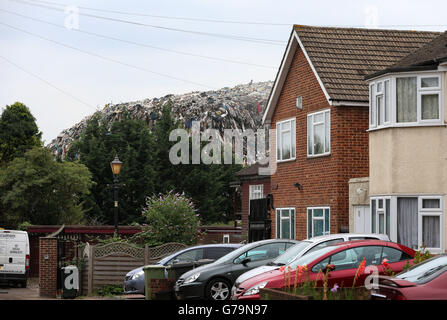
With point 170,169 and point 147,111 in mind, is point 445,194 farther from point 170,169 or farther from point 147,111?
point 147,111

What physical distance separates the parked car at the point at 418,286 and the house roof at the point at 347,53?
15095 millimetres

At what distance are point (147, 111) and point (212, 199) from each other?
120 feet

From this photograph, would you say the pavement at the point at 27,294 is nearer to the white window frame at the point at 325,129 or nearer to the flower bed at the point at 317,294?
the white window frame at the point at 325,129

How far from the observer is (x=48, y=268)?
2817 cm

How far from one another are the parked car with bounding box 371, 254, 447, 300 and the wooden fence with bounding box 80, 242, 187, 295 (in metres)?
16.3

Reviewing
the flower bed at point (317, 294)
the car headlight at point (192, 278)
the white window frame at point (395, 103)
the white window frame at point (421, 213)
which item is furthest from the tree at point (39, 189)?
the flower bed at point (317, 294)

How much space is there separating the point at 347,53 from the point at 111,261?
36.5 feet

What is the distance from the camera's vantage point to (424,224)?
76.9 feet

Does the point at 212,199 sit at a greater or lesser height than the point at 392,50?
lesser

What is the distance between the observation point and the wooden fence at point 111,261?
28.4 meters

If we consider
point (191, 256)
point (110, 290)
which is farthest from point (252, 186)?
point (191, 256)

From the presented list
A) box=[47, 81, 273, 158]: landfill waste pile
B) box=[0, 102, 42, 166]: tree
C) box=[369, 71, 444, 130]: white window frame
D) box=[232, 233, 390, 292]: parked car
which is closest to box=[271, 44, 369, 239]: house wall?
box=[369, 71, 444, 130]: white window frame

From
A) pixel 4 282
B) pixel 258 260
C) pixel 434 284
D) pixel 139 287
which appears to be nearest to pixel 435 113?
pixel 258 260

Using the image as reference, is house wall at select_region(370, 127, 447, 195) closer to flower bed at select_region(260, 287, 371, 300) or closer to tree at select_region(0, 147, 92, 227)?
flower bed at select_region(260, 287, 371, 300)
